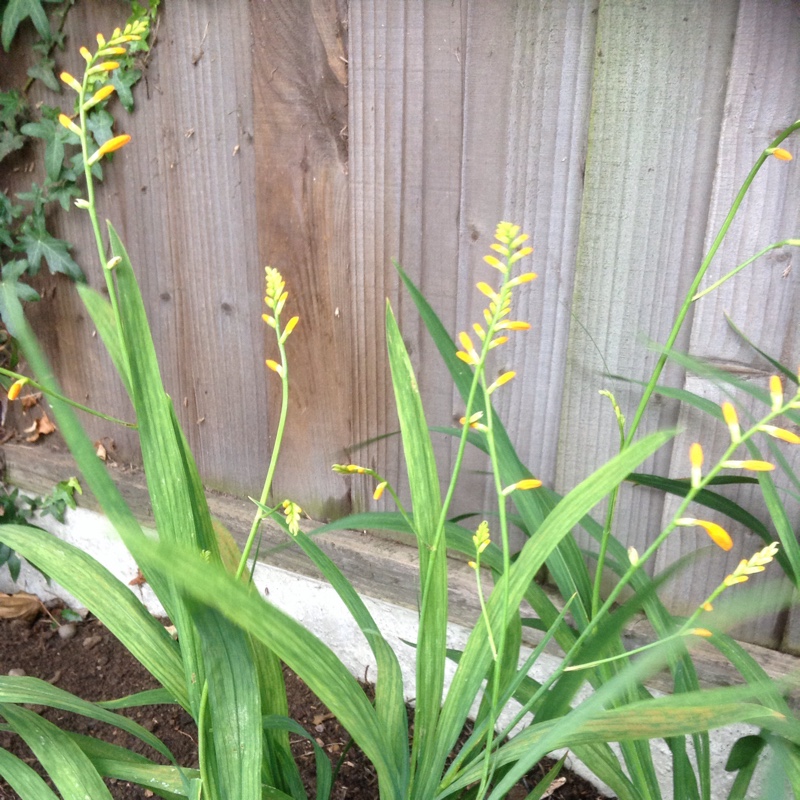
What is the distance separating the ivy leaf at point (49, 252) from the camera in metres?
1.49

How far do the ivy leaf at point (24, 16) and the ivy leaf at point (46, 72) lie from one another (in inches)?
1.8

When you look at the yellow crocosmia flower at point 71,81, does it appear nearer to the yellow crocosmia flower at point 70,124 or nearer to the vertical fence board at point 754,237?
the yellow crocosmia flower at point 70,124

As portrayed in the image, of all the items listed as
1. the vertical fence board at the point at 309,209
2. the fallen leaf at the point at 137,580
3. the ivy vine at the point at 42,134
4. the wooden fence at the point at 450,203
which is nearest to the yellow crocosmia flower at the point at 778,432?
the wooden fence at the point at 450,203

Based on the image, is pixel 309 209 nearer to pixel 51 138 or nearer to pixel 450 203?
pixel 450 203

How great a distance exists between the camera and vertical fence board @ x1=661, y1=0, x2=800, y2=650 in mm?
838

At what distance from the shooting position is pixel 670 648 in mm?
501

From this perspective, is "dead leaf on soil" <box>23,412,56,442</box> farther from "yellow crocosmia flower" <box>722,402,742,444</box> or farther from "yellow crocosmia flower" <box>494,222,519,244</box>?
"yellow crocosmia flower" <box>722,402,742,444</box>

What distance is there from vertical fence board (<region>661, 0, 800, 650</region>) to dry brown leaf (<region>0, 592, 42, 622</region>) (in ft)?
5.18

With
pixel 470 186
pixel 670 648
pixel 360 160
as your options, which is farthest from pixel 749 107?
pixel 670 648

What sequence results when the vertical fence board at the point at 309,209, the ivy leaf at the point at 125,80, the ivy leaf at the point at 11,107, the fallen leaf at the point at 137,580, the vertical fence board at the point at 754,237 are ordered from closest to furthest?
the vertical fence board at the point at 754,237
the vertical fence board at the point at 309,209
the ivy leaf at the point at 125,80
the ivy leaf at the point at 11,107
the fallen leaf at the point at 137,580

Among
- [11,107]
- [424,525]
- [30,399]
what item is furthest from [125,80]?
[424,525]

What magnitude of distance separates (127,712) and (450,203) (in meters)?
1.20

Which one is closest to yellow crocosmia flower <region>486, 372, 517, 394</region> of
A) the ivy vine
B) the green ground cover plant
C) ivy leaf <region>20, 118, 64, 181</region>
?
the green ground cover plant

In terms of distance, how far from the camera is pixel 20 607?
1751 mm
